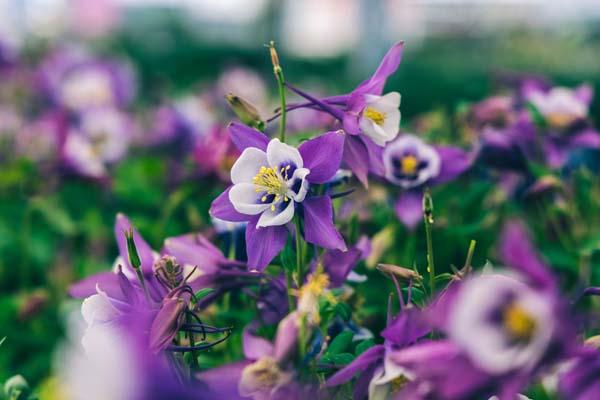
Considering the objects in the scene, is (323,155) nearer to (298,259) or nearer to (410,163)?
(298,259)

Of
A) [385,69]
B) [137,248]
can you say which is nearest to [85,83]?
[137,248]

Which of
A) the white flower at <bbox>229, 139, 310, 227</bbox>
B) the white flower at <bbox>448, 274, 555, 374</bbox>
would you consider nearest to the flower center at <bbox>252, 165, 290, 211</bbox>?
the white flower at <bbox>229, 139, 310, 227</bbox>

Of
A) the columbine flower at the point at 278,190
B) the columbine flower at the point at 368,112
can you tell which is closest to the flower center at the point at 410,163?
the columbine flower at the point at 368,112

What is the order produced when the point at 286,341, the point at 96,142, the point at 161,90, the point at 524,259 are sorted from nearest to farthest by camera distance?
the point at 524,259 → the point at 286,341 → the point at 96,142 → the point at 161,90

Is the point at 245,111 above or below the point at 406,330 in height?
above

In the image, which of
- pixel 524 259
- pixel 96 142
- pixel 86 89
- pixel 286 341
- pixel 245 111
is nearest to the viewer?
pixel 524 259

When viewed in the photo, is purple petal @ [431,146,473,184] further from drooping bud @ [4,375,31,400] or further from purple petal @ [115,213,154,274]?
drooping bud @ [4,375,31,400]
